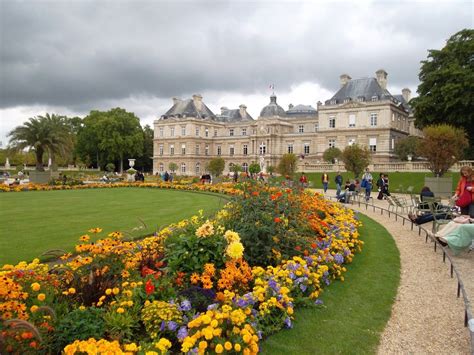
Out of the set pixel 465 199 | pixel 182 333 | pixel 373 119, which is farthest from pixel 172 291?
pixel 373 119

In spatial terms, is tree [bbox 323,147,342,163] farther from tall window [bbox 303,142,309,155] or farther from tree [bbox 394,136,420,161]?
tall window [bbox 303,142,309,155]

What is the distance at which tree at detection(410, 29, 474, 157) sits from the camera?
31.3m

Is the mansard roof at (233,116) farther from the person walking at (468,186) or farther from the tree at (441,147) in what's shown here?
the person walking at (468,186)

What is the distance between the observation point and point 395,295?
566cm

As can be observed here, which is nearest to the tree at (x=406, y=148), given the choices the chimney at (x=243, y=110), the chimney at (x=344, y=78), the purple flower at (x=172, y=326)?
the chimney at (x=344, y=78)

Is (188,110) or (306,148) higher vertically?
(188,110)

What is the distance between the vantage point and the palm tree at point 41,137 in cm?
2822

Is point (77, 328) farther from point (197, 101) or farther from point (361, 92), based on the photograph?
point (197, 101)

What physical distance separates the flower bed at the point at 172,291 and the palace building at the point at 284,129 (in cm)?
4217

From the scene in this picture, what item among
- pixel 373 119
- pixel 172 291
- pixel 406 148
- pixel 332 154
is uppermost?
pixel 373 119

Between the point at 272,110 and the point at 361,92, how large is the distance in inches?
696

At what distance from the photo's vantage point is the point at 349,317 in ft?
15.8

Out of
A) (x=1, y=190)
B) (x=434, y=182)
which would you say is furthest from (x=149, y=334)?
(x=1, y=190)

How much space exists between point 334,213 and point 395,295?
17.0 ft
